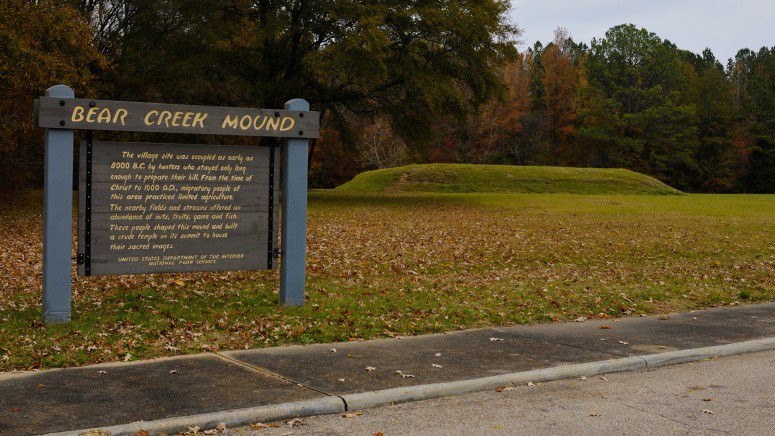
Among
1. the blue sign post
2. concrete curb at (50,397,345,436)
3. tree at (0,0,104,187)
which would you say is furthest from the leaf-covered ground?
tree at (0,0,104,187)

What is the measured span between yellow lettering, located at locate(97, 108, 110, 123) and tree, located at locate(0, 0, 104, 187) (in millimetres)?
15470

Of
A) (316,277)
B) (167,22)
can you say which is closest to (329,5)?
(167,22)

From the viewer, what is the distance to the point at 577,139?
261 feet

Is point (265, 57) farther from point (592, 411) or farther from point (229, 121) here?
point (592, 411)

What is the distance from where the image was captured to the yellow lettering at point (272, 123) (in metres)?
9.35

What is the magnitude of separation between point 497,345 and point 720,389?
2.24 metres

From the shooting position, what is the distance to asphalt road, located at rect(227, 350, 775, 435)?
5652 millimetres

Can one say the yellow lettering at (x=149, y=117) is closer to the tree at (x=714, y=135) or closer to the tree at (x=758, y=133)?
the tree at (x=714, y=135)

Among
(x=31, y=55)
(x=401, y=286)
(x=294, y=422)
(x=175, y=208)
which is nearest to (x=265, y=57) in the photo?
(x=31, y=55)

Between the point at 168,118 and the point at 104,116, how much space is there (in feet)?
2.22

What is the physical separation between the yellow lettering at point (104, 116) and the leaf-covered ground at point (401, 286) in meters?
2.23

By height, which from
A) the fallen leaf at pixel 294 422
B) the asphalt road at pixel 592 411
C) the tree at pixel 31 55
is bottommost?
the fallen leaf at pixel 294 422

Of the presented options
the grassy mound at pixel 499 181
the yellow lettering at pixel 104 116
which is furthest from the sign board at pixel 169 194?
the grassy mound at pixel 499 181

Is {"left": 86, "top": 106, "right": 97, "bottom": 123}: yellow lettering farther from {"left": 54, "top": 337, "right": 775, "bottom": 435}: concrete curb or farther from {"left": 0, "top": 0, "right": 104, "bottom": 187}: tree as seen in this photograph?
{"left": 0, "top": 0, "right": 104, "bottom": 187}: tree
